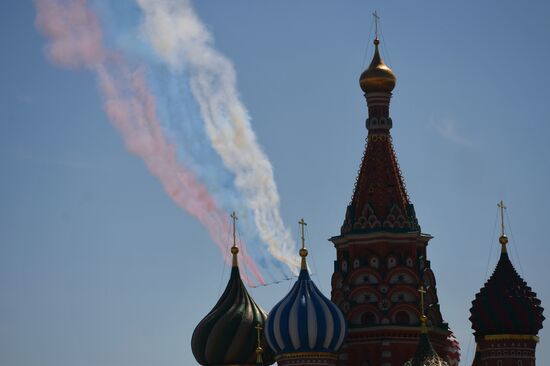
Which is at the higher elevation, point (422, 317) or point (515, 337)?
point (515, 337)

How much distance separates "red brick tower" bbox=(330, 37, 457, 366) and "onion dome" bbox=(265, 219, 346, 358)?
2187 millimetres

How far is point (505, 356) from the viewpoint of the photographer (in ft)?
221

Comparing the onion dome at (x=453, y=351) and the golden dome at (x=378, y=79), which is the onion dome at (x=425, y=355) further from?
the golden dome at (x=378, y=79)

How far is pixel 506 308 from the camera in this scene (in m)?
67.5

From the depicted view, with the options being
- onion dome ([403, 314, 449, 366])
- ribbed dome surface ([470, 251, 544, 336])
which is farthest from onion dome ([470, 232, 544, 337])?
onion dome ([403, 314, 449, 366])

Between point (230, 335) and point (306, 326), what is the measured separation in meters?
3.90

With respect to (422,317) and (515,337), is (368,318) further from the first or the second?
(515,337)

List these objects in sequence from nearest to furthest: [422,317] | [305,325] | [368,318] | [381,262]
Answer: [422,317]
[305,325]
[368,318]
[381,262]

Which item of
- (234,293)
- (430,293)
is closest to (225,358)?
(234,293)

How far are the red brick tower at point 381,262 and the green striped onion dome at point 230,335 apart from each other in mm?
2726

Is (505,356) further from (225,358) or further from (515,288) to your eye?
(225,358)

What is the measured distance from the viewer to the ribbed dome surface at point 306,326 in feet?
217

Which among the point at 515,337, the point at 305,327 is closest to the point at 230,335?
the point at 305,327

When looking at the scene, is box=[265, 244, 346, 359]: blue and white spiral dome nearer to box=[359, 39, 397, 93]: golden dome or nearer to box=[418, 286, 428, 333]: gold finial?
box=[418, 286, 428, 333]: gold finial
